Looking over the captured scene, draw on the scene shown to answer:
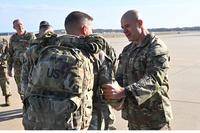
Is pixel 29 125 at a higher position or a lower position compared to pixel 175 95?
higher

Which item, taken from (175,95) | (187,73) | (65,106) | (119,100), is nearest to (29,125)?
(65,106)

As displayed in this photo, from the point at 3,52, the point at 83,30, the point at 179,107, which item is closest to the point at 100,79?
the point at 83,30

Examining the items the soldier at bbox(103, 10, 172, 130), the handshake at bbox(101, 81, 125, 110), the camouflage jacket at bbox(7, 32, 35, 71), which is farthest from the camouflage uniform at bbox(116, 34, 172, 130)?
the camouflage jacket at bbox(7, 32, 35, 71)

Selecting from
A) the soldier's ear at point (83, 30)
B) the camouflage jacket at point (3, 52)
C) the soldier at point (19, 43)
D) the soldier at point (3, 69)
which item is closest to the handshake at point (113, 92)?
the soldier's ear at point (83, 30)

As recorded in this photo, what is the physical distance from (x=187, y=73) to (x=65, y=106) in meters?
10.8

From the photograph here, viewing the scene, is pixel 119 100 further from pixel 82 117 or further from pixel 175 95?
pixel 175 95

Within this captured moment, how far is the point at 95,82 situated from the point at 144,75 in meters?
0.60

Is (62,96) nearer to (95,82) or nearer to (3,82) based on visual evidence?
(95,82)

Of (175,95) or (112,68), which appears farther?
(175,95)

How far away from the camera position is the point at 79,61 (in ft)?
9.05

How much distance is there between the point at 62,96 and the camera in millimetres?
2744

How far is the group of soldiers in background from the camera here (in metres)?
2.74

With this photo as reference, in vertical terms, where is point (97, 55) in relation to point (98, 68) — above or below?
above

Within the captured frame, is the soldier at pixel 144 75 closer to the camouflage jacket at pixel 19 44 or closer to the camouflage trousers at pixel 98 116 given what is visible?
the camouflage trousers at pixel 98 116
